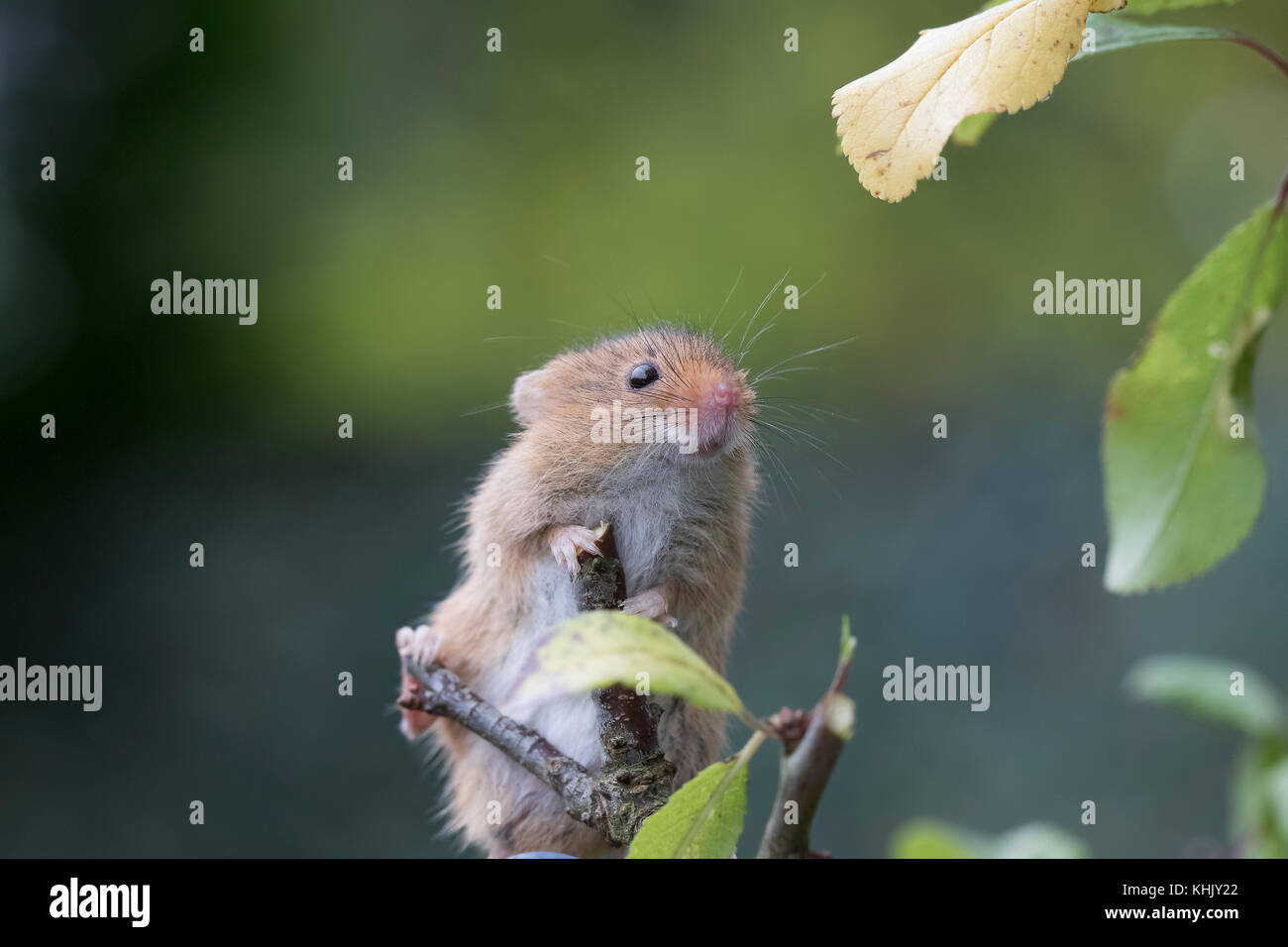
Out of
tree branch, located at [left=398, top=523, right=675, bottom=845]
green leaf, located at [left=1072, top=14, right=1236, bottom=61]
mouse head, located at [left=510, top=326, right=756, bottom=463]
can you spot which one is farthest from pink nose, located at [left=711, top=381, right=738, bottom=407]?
green leaf, located at [left=1072, top=14, right=1236, bottom=61]

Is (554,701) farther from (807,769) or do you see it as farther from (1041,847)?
(807,769)

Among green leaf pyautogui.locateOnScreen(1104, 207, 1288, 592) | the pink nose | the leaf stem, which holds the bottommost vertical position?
green leaf pyautogui.locateOnScreen(1104, 207, 1288, 592)

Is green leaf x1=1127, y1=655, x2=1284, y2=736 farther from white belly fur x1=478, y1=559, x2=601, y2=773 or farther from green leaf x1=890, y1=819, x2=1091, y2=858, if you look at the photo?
white belly fur x1=478, y1=559, x2=601, y2=773

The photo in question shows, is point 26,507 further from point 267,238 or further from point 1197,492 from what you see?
point 1197,492

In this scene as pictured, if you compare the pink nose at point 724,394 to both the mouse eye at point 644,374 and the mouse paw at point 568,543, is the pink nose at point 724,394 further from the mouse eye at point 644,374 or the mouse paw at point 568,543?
the mouse paw at point 568,543

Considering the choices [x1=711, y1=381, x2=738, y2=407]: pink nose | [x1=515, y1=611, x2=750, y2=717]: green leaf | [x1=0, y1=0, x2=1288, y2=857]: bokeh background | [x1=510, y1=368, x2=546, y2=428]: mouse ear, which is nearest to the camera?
[x1=515, y1=611, x2=750, y2=717]: green leaf
